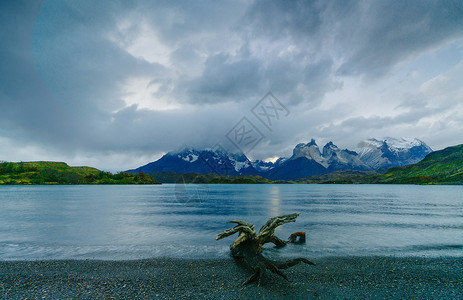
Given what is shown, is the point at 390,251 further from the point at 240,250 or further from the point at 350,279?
the point at 240,250

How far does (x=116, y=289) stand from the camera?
13977 millimetres

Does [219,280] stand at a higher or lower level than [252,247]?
lower

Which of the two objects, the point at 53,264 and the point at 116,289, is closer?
the point at 116,289

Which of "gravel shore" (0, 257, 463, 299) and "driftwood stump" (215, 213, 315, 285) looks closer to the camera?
"gravel shore" (0, 257, 463, 299)

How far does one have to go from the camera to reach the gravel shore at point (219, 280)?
44.2 feet

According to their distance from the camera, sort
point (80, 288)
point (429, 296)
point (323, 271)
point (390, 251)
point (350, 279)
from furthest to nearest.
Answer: point (390, 251), point (323, 271), point (350, 279), point (80, 288), point (429, 296)

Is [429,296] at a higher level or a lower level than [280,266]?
lower

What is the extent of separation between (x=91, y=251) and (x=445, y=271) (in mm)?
30578

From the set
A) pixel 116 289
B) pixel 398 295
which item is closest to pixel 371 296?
pixel 398 295

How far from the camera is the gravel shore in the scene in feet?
44.2

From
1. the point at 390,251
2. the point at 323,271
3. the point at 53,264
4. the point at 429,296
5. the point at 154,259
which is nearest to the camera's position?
the point at 429,296

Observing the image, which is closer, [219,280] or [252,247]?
[219,280]

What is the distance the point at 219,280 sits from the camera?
15.6 m

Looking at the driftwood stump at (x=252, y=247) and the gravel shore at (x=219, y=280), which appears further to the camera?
the driftwood stump at (x=252, y=247)
